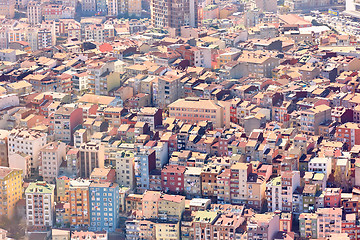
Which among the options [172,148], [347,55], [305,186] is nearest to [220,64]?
[347,55]

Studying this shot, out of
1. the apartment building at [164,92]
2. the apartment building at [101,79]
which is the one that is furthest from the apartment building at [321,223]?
the apartment building at [101,79]

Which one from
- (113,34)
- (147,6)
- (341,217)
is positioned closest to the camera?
(341,217)

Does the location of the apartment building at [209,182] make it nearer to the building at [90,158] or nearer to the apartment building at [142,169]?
the apartment building at [142,169]

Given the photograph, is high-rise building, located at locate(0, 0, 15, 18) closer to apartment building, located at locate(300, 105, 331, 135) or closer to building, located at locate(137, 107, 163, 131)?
building, located at locate(137, 107, 163, 131)

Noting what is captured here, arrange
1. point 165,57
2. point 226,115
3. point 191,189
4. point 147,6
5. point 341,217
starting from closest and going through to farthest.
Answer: point 341,217 → point 191,189 → point 226,115 → point 165,57 → point 147,6

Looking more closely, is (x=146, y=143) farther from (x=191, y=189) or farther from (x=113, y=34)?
(x=113, y=34)

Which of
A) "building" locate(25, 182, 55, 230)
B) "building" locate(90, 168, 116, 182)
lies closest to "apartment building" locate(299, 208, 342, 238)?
"building" locate(90, 168, 116, 182)
